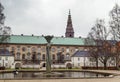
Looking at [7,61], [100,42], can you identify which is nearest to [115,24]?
[100,42]

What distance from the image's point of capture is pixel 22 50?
427 ft

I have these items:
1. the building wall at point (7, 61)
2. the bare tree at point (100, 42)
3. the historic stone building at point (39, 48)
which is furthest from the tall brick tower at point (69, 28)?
the bare tree at point (100, 42)

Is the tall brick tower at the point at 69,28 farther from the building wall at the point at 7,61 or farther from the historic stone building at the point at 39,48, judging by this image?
the building wall at the point at 7,61

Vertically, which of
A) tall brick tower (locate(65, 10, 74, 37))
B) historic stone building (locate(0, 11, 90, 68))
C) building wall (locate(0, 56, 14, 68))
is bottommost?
building wall (locate(0, 56, 14, 68))

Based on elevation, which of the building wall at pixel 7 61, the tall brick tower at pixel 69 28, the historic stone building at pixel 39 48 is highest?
the tall brick tower at pixel 69 28

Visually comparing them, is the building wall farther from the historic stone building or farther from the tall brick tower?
the tall brick tower

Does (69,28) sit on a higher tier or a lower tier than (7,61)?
higher

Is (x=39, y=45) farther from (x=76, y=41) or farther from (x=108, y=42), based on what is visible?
(x=108, y=42)

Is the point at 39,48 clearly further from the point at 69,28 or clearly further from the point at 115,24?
the point at 115,24

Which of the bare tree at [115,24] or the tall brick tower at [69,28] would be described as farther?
the tall brick tower at [69,28]

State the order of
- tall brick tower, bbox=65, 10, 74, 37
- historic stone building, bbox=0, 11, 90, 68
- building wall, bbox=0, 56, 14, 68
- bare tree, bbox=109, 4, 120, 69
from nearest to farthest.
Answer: bare tree, bbox=109, 4, 120, 69 < building wall, bbox=0, 56, 14, 68 < historic stone building, bbox=0, 11, 90, 68 < tall brick tower, bbox=65, 10, 74, 37

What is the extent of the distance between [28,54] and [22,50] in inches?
143

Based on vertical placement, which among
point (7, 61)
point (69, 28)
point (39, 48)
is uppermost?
point (69, 28)

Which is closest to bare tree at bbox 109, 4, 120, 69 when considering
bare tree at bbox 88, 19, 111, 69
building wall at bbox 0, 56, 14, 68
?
bare tree at bbox 88, 19, 111, 69
